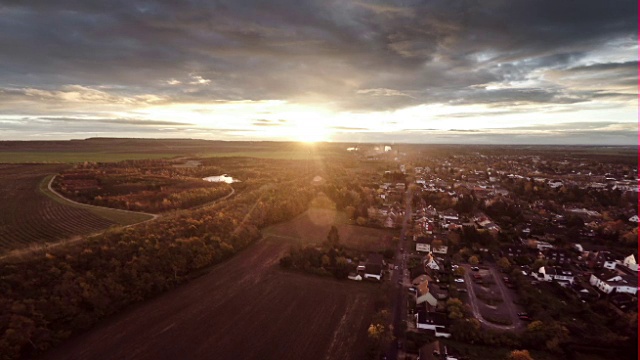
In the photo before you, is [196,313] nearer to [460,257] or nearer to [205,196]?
[460,257]

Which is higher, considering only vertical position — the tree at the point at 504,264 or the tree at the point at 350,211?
the tree at the point at 350,211

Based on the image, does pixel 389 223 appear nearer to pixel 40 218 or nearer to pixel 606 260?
pixel 606 260

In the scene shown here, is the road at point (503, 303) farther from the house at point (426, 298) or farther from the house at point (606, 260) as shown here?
the house at point (606, 260)

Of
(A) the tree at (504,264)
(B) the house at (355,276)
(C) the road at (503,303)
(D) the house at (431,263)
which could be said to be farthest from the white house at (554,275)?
(B) the house at (355,276)

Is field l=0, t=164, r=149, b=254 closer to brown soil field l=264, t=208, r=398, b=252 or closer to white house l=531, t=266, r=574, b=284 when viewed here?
brown soil field l=264, t=208, r=398, b=252

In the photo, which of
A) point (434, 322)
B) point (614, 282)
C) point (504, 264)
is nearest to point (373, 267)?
point (434, 322)

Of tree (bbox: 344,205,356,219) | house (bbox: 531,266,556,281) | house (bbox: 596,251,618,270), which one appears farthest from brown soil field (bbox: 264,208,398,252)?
house (bbox: 596,251,618,270)
